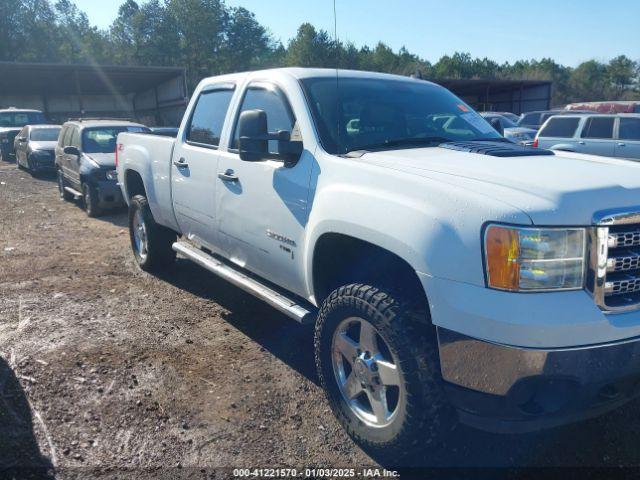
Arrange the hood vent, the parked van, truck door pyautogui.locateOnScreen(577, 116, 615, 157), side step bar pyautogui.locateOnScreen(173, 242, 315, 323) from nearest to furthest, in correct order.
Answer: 1. the hood vent
2. side step bar pyautogui.locateOnScreen(173, 242, 315, 323)
3. truck door pyautogui.locateOnScreen(577, 116, 615, 157)
4. the parked van

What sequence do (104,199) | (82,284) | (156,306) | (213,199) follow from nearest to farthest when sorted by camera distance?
1. (213,199)
2. (156,306)
3. (82,284)
4. (104,199)

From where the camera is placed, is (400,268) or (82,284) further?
(82,284)

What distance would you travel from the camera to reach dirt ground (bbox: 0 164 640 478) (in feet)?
9.82

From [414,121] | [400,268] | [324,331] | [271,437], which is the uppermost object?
[414,121]

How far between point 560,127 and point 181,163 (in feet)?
35.5

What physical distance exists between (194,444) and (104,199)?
7.55m

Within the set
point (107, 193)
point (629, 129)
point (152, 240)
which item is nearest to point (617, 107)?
point (629, 129)

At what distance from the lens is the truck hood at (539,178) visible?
233 cm

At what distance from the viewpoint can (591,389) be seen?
231 centimetres

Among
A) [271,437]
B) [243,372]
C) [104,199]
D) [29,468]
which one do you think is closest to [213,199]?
[243,372]

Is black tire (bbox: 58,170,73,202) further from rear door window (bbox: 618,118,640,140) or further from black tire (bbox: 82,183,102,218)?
rear door window (bbox: 618,118,640,140)

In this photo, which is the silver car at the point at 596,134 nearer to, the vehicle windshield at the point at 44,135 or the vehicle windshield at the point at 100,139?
the vehicle windshield at the point at 100,139

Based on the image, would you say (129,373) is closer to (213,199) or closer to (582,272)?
(213,199)

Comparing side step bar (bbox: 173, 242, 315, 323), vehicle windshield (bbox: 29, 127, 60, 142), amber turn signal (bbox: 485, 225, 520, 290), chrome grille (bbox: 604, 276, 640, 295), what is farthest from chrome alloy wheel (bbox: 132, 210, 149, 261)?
vehicle windshield (bbox: 29, 127, 60, 142)
